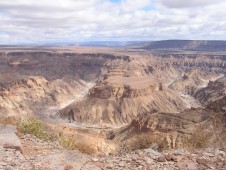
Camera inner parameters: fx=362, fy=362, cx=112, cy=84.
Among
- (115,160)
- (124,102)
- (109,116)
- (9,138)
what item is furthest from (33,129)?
(124,102)

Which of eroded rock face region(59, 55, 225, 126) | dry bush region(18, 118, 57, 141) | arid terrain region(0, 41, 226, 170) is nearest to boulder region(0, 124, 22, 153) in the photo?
arid terrain region(0, 41, 226, 170)

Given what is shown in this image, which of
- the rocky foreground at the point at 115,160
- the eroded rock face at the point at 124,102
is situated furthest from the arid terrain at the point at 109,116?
the eroded rock face at the point at 124,102

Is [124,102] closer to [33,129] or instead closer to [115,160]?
[33,129]

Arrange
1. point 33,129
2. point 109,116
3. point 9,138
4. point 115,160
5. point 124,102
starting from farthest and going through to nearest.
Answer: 1. point 124,102
2. point 109,116
3. point 33,129
4. point 9,138
5. point 115,160

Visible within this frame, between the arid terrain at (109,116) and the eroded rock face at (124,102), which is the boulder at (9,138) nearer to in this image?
the arid terrain at (109,116)

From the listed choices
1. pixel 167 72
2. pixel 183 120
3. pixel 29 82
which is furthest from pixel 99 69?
pixel 183 120

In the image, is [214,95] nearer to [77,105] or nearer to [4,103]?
[77,105]

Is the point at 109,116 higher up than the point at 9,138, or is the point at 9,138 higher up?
the point at 9,138
